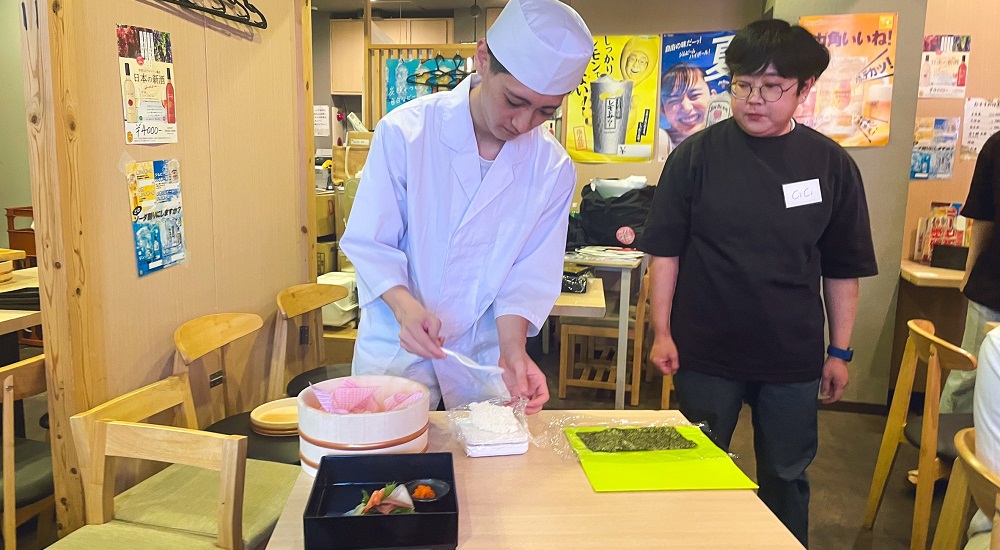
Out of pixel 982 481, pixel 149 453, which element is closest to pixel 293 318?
pixel 149 453

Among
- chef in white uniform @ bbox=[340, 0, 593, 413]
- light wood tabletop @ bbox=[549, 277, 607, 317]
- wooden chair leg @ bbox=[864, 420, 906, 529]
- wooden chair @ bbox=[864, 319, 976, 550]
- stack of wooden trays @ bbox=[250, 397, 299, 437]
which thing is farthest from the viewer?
light wood tabletop @ bbox=[549, 277, 607, 317]

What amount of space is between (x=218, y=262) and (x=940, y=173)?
3453 mm

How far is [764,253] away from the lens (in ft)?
5.07

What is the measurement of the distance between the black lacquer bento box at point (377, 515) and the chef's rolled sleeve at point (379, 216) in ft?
1.23

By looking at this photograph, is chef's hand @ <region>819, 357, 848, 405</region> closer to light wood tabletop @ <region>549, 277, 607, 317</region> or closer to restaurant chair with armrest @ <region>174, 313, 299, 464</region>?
light wood tabletop @ <region>549, 277, 607, 317</region>

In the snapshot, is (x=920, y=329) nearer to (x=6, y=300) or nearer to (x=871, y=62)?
(x=871, y=62)

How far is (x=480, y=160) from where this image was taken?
51.4 inches

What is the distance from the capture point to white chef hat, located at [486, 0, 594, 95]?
114 centimetres

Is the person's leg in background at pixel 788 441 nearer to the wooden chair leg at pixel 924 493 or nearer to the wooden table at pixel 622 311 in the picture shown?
the wooden chair leg at pixel 924 493

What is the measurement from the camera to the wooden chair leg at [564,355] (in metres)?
3.54

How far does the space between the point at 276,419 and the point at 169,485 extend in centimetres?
39

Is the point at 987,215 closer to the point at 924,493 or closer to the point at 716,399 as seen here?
the point at 924,493

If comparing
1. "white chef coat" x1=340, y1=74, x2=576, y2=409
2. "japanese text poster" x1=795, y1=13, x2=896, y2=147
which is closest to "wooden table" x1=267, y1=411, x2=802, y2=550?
"white chef coat" x1=340, y1=74, x2=576, y2=409

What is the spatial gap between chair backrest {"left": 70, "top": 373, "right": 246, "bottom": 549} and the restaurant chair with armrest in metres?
0.43
